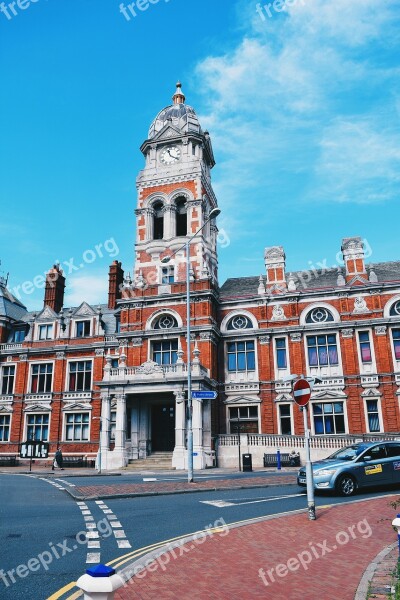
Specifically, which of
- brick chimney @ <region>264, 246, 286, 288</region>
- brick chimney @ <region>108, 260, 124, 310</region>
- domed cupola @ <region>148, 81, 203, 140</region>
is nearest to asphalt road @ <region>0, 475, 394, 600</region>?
brick chimney @ <region>264, 246, 286, 288</region>

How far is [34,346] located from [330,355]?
24.5m

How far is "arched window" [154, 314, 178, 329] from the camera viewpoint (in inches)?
1377

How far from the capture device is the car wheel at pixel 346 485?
14055 mm

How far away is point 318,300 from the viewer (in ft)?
114

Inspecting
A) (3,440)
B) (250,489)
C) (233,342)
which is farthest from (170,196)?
(250,489)

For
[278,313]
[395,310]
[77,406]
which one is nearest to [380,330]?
[395,310]

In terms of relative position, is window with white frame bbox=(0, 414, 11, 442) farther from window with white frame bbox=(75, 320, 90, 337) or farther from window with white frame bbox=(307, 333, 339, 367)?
window with white frame bbox=(307, 333, 339, 367)

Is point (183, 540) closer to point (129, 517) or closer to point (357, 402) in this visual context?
point (129, 517)

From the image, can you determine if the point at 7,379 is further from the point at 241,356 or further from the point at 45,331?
the point at 241,356

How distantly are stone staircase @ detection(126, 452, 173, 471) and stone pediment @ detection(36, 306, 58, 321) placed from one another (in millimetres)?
16647

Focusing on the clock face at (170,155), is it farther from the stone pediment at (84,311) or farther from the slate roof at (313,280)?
the stone pediment at (84,311)

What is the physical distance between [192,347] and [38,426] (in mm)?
14927

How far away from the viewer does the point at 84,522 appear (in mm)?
10688

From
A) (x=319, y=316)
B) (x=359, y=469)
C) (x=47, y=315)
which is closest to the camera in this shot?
(x=359, y=469)
